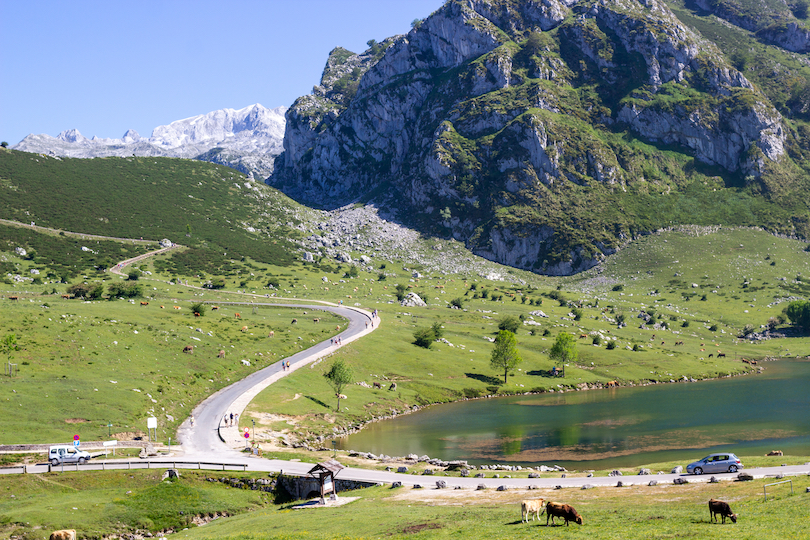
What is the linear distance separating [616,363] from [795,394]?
39138mm

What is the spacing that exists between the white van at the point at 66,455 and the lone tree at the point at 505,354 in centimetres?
8736

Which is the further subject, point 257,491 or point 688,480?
point 257,491

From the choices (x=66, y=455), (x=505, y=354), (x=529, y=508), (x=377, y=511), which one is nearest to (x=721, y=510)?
(x=529, y=508)

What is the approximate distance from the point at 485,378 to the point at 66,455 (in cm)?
8758

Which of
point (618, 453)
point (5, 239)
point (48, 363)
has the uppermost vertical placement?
point (5, 239)

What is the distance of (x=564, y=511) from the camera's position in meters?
36.1

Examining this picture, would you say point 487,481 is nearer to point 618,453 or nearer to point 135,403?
point 618,453

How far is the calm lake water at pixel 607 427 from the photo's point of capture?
72.8m

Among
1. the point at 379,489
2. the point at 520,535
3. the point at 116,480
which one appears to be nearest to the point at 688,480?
the point at 520,535

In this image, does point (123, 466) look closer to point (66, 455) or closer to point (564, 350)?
point (66, 455)

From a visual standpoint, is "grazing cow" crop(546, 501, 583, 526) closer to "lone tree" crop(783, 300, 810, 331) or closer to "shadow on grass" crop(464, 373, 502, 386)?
"shadow on grass" crop(464, 373, 502, 386)

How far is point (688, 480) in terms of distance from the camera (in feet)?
154

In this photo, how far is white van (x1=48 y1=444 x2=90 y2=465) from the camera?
176ft

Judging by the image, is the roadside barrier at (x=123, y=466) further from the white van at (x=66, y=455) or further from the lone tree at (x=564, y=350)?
the lone tree at (x=564, y=350)
